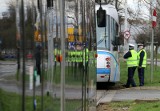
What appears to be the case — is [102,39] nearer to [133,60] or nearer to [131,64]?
[133,60]

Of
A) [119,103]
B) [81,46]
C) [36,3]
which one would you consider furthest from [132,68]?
[36,3]

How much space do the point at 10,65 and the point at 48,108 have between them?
1272mm

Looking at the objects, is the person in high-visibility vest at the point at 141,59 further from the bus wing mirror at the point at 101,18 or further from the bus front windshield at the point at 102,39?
the bus wing mirror at the point at 101,18

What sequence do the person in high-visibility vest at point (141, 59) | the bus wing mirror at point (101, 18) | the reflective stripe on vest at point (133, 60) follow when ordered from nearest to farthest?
the bus wing mirror at point (101, 18)
the person in high-visibility vest at point (141, 59)
the reflective stripe on vest at point (133, 60)

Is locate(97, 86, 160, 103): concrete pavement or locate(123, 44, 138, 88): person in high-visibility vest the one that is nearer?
locate(97, 86, 160, 103): concrete pavement

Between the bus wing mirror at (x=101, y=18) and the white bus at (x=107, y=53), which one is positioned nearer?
the bus wing mirror at (x=101, y=18)

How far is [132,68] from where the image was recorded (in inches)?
828

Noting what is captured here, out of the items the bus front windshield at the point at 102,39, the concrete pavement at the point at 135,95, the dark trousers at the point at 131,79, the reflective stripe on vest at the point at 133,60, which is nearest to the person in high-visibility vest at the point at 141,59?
Answer: the reflective stripe on vest at the point at 133,60

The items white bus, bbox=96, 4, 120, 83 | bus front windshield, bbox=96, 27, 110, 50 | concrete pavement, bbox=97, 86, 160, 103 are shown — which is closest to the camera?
concrete pavement, bbox=97, 86, 160, 103

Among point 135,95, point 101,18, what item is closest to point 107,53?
point 135,95

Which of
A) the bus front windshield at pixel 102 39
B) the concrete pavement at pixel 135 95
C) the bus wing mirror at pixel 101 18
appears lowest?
the concrete pavement at pixel 135 95

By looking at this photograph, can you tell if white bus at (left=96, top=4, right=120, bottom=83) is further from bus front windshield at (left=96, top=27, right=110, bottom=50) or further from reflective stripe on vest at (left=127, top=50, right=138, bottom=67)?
reflective stripe on vest at (left=127, top=50, right=138, bottom=67)

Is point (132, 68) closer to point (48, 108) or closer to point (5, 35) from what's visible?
point (48, 108)

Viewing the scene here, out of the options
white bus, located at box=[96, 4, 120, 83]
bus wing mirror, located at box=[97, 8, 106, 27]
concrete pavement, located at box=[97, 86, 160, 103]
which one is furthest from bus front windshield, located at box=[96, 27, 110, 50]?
bus wing mirror, located at box=[97, 8, 106, 27]
